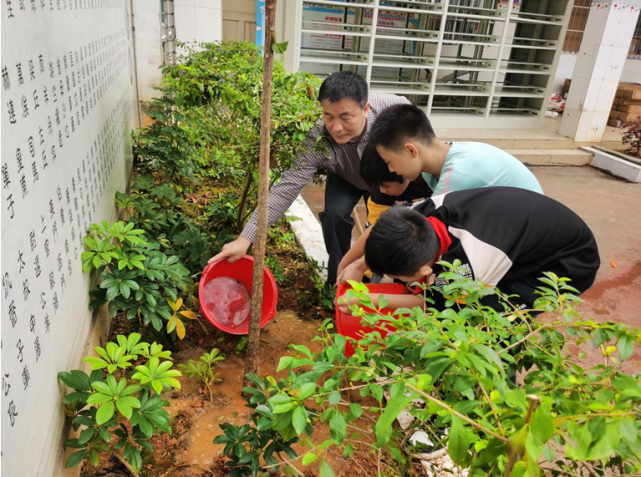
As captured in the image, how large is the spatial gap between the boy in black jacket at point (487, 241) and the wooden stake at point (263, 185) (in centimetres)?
42

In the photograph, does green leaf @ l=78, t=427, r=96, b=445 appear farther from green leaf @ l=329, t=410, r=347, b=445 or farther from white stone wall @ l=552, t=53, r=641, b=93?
white stone wall @ l=552, t=53, r=641, b=93

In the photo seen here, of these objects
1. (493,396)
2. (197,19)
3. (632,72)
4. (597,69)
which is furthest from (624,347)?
(632,72)

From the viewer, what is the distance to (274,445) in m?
1.42

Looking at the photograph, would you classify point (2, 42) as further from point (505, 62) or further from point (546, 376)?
point (505, 62)

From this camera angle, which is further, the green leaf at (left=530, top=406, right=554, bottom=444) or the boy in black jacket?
the boy in black jacket

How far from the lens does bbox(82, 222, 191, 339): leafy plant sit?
1.78 m

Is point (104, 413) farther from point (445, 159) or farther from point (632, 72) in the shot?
point (632, 72)

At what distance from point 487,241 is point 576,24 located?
38.5ft

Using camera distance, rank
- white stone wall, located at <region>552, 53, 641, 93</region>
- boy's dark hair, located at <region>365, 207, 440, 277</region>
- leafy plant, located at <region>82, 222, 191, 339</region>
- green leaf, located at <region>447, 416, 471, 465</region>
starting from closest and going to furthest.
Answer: green leaf, located at <region>447, 416, 471, 465</region> → boy's dark hair, located at <region>365, 207, 440, 277</region> → leafy plant, located at <region>82, 222, 191, 339</region> → white stone wall, located at <region>552, 53, 641, 93</region>

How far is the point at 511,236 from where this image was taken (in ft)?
5.90

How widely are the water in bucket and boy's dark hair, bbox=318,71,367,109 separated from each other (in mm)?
1146

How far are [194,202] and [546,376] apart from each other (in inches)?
135

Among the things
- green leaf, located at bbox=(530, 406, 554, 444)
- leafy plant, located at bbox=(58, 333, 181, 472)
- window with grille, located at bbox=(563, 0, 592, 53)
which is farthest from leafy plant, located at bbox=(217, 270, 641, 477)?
window with grille, located at bbox=(563, 0, 592, 53)

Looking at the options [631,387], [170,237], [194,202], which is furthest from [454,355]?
[194,202]
